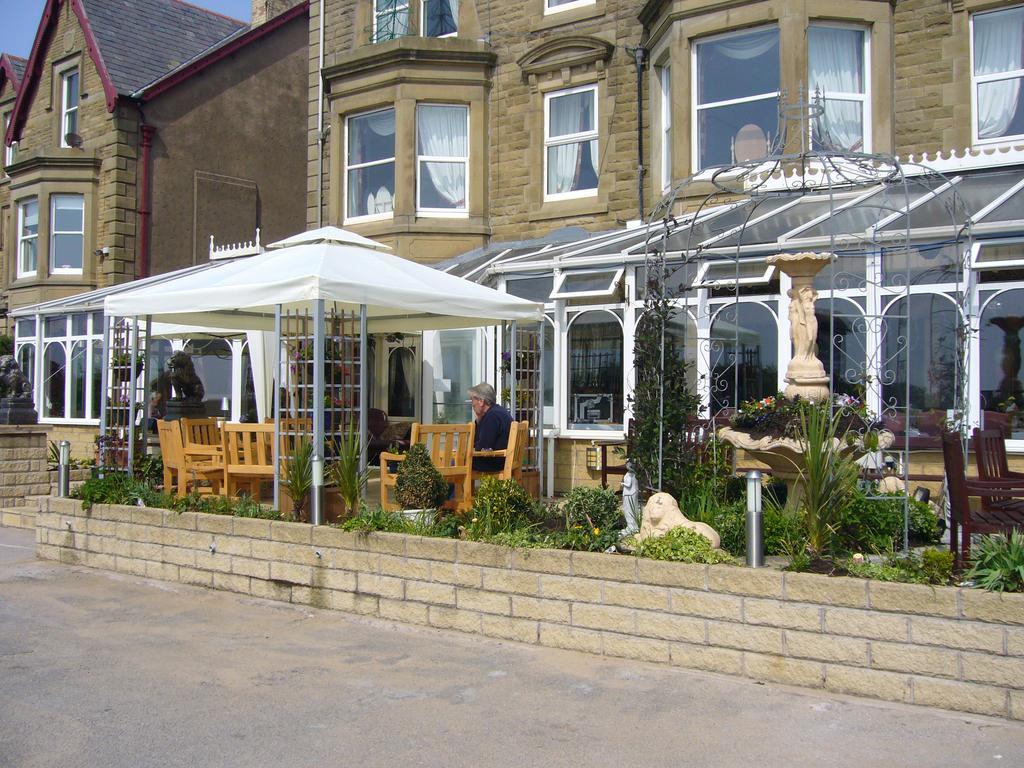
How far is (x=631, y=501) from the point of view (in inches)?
291

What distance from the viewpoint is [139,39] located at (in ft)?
77.4

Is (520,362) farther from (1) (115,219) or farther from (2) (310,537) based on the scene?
(1) (115,219)

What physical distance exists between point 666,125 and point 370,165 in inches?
214

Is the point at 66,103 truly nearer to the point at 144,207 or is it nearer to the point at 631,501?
the point at 144,207

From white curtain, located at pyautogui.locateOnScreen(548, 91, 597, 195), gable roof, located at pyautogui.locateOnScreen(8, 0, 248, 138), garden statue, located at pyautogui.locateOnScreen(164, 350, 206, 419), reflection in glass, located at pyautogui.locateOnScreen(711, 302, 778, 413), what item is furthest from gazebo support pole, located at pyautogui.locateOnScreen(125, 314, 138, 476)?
gable roof, located at pyautogui.locateOnScreen(8, 0, 248, 138)

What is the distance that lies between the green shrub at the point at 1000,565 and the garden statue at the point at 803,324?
8.28ft

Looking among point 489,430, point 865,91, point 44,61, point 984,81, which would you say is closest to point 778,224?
point 865,91

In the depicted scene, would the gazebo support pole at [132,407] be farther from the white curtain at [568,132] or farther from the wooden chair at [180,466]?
the white curtain at [568,132]

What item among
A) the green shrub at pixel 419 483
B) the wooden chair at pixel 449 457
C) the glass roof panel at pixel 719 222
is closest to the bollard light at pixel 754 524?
the green shrub at pixel 419 483

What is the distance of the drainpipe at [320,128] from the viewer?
17281 mm

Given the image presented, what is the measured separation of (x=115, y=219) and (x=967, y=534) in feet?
65.5

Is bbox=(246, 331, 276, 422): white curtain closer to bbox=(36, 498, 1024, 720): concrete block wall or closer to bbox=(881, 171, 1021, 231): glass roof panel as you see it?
bbox=(36, 498, 1024, 720): concrete block wall

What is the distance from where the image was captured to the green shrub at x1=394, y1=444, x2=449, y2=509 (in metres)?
7.80

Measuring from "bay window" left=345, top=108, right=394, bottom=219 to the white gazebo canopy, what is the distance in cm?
637
